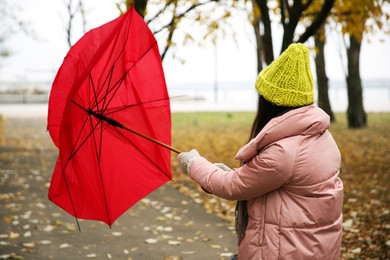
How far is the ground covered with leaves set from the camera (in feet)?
17.2

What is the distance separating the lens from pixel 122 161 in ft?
10.3

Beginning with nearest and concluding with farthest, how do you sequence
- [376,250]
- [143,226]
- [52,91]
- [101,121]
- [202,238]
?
[52,91] < [101,121] < [376,250] < [202,238] < [143,226]

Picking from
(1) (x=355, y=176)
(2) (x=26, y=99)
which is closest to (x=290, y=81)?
(1) (x=355, y=176)

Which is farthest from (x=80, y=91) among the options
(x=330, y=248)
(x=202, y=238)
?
(x=202, y=238)

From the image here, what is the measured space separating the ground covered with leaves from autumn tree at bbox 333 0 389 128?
70 cm

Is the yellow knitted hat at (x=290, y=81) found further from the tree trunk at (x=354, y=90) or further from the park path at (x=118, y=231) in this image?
the tree trunk at (x=354, y=90)

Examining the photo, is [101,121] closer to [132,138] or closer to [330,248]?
[132,138]

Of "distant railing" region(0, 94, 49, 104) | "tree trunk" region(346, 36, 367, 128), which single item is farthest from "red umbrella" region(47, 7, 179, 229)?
"distant railing" region(0, 94, 49, 104)

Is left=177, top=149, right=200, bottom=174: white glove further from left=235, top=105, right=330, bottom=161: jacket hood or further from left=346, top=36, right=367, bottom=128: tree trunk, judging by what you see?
left=346, top=36, right=367, bottom=128: tree trunk

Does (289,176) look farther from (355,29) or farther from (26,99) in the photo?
(26,99)

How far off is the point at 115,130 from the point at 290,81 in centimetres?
133

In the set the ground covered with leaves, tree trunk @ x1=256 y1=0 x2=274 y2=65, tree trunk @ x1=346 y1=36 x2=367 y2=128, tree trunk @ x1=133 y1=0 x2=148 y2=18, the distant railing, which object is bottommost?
the distant railing

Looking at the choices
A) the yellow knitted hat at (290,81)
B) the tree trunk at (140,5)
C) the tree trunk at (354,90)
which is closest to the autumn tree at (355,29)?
the tree trunk at (354,90)

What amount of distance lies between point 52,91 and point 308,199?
1609mm
